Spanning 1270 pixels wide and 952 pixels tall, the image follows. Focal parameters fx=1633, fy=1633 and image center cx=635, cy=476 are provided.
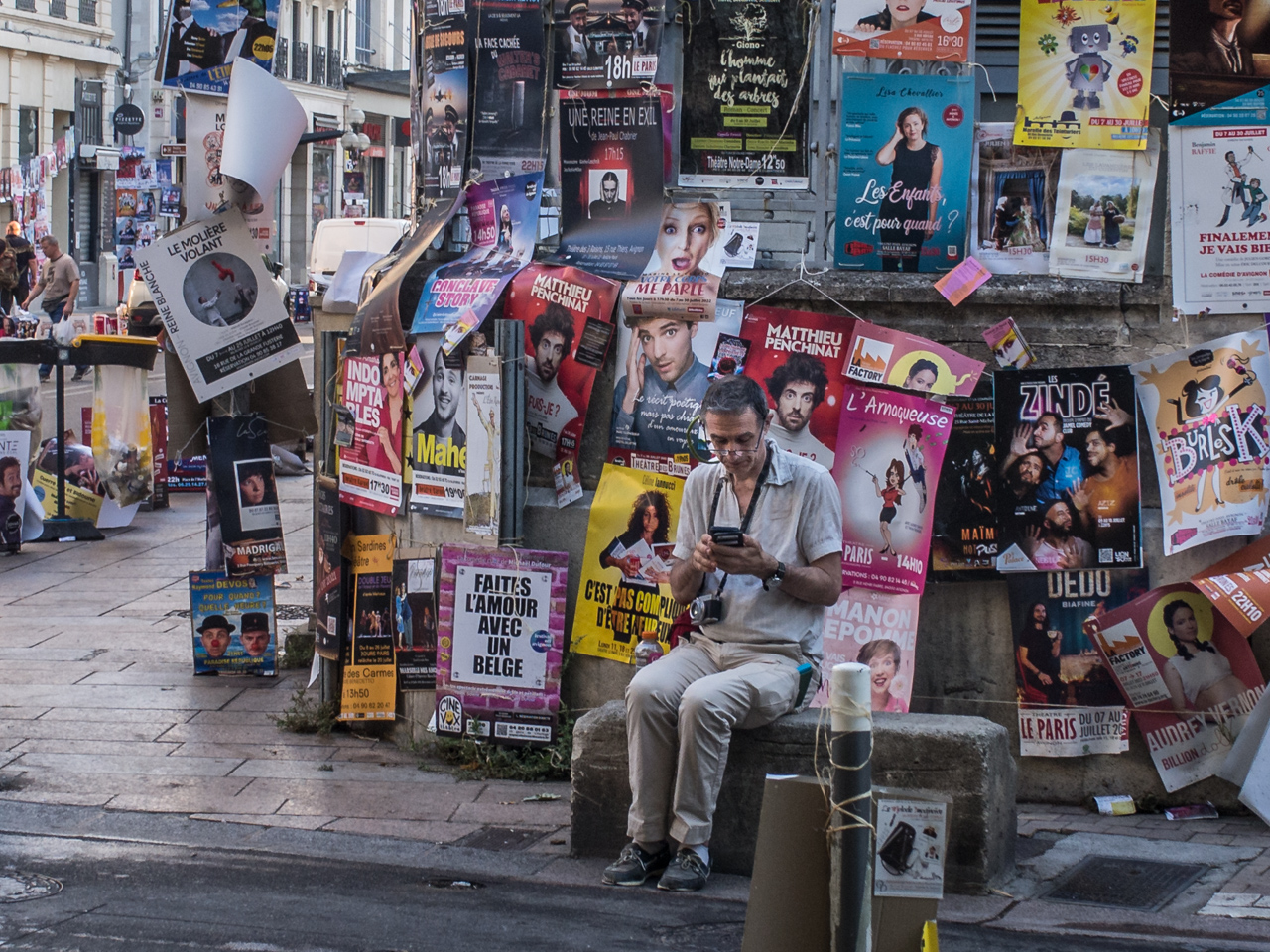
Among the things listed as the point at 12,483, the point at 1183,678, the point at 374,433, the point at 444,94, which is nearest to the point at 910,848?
the point at 1183,678

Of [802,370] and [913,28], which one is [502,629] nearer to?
[802,370]

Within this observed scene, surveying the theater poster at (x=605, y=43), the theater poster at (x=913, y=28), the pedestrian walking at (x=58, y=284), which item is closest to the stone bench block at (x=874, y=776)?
the theater poster at (x=913, y=28)

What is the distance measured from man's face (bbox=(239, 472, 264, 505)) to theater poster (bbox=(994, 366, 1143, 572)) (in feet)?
13.2

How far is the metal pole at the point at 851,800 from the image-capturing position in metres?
3.96

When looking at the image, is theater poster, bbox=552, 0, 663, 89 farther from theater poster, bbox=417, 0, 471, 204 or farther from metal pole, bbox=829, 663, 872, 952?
metal pole, bbox=829, 663, 872, 952

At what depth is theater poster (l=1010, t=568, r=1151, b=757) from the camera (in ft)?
21.0

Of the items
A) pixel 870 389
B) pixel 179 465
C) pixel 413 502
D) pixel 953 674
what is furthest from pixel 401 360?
pixel 179 465

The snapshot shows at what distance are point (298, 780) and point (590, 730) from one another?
1.68 metres

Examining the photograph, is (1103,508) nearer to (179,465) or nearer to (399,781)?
(399,781)

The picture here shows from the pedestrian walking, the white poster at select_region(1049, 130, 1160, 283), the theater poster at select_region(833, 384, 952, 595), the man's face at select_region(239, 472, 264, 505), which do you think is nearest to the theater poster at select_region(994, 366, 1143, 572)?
the theater poster at select_region(833, 384, 952, 595)

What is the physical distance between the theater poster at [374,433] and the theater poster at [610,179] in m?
0.99

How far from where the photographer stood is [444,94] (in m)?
7.64

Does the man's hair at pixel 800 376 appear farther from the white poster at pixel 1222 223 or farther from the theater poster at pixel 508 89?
the theater poster at pixel 508 89

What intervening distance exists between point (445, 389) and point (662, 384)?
3.16ft
